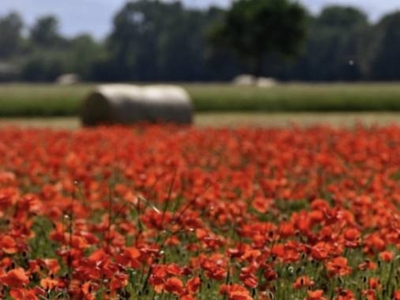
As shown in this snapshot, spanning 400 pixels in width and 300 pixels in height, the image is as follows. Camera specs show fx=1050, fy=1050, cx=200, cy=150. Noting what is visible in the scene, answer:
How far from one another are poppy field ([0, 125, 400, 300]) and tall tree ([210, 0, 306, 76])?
239 feet

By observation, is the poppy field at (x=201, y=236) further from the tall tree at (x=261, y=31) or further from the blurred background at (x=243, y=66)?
the tall tree at (x=261, y=31)

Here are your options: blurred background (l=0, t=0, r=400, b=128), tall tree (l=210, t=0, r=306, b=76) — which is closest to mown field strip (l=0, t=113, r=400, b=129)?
blurred background (l=0, t=0, r=400, b=128)

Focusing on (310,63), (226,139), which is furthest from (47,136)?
(310,63)

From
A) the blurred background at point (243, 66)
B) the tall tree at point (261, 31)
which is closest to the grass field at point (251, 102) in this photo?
the blurred background at point (243, 66)

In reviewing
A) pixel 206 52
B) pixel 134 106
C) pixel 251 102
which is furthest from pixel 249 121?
pixel 206 52

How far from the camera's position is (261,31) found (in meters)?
84.7

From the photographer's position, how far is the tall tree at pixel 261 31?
8488cm

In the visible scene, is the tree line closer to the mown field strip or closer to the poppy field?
the mown field strip

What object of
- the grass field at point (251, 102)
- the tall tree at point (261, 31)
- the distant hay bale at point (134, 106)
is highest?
the tall tree at point (261, 31)

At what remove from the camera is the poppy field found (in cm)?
486

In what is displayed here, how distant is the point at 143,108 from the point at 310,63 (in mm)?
96826

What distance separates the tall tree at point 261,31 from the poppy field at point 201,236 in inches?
2867

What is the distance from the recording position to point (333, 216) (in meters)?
5.42

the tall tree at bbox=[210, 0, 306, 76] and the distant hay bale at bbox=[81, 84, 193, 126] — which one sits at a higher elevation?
the tall tree at bbox=[210, 0, 306, 76]
